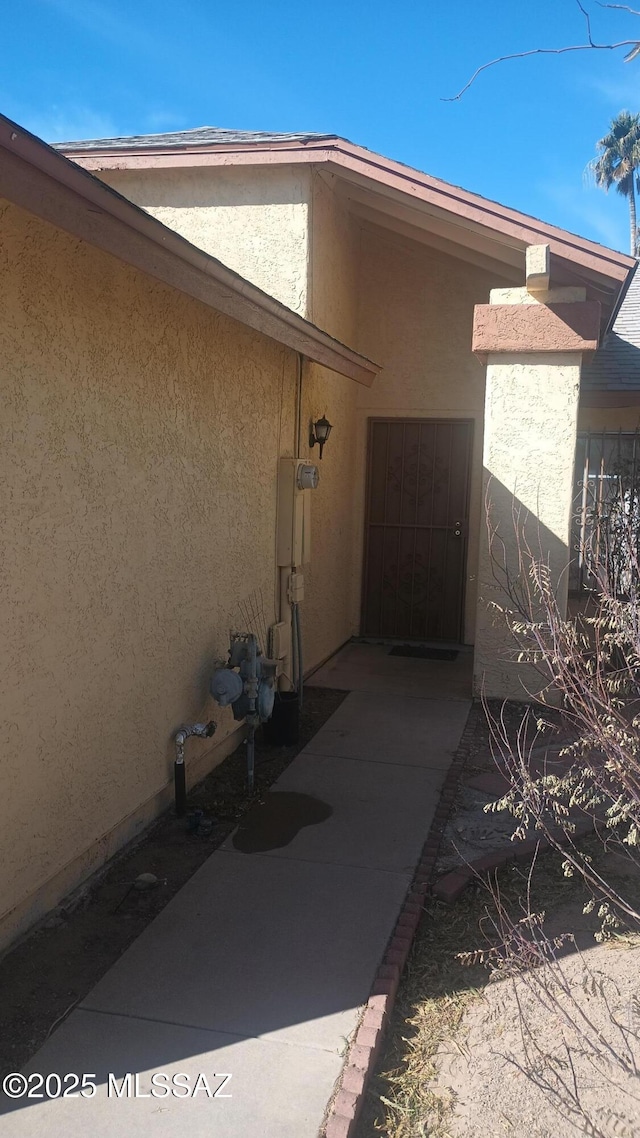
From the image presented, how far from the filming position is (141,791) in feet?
15.6

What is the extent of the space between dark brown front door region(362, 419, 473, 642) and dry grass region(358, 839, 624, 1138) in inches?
206

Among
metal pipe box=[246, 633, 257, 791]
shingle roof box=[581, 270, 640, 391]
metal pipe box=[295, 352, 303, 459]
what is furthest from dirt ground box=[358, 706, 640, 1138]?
shingle roof box=[581, 270, 640, 391]

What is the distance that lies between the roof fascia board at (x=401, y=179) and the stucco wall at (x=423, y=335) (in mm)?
2427

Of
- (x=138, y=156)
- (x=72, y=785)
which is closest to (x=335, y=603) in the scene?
(x=138, y=156)

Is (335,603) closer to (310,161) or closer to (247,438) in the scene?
(247,438)

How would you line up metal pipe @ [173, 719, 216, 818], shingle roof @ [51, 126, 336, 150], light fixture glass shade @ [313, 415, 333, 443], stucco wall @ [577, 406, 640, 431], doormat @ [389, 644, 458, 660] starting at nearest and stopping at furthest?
metal pipe @ [173, 719, 216, 818], shingle roof @ [51, 126, 336, 150], light fixture glass shade @ [313, 415, 333, 443], doormat @ [389, 644, 458, 660], stucco wall @ [577, 406, 640, 431]

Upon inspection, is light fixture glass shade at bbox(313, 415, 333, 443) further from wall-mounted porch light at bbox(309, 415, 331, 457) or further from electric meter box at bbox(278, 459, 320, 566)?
electric meter box at bbox(278, 459, 320, 566)

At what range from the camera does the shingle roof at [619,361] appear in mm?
9180

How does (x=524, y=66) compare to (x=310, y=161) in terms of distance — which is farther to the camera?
(x=310, y=161)

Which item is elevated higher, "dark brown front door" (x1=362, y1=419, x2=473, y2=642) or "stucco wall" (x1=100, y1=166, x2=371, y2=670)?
"stucco wall" (x1=100, y1=166, x2=371, y2=670)

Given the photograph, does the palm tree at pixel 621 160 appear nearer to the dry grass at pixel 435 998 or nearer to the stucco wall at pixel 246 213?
the stucco wall at pixel 246 213

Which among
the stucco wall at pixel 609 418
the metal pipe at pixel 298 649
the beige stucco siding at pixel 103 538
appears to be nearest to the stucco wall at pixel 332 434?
the metal pipe at pixel 298 649

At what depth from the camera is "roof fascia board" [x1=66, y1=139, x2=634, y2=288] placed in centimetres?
650

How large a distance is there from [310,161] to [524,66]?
4.00 m
